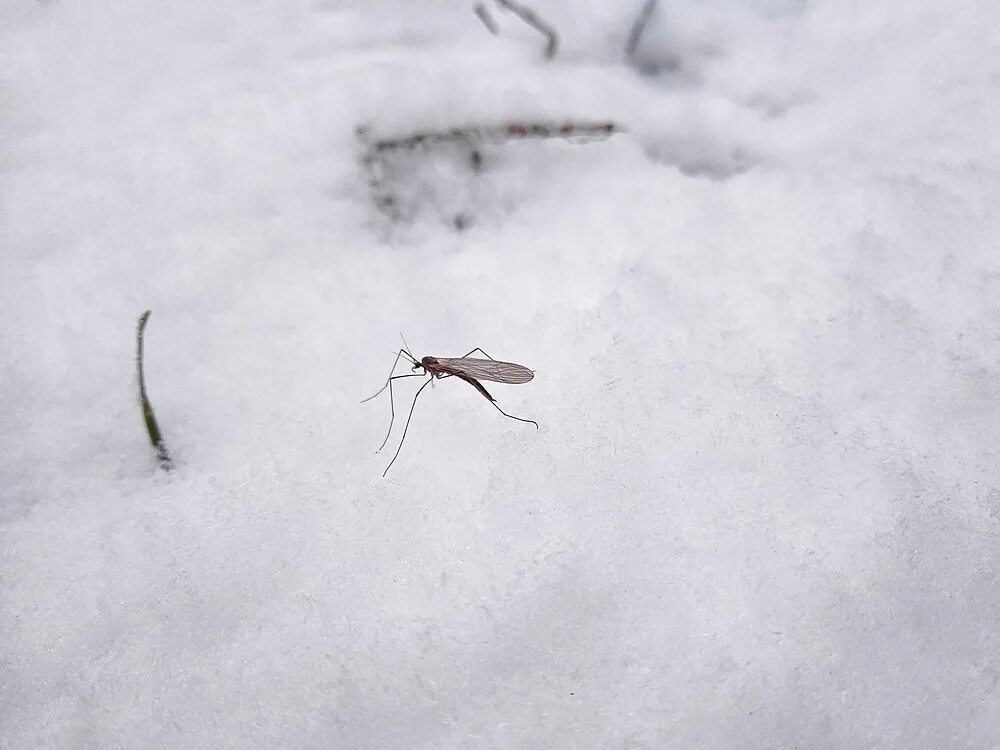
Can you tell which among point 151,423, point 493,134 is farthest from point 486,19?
point 151,423

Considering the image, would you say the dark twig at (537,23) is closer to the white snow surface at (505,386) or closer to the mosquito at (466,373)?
the white snow surface at (505,386)

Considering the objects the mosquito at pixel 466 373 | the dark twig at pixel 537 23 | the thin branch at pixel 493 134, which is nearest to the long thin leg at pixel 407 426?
the mosquito at pixel 466 373

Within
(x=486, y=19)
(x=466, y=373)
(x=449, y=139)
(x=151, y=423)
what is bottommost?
(x=151, y=423)

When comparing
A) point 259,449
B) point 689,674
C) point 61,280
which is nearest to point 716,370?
point 689,674

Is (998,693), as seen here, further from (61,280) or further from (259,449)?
(61,280)

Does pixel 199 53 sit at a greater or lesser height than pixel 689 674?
greater

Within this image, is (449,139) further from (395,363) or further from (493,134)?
(395,363)

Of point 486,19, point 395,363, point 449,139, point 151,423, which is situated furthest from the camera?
point 486,19
